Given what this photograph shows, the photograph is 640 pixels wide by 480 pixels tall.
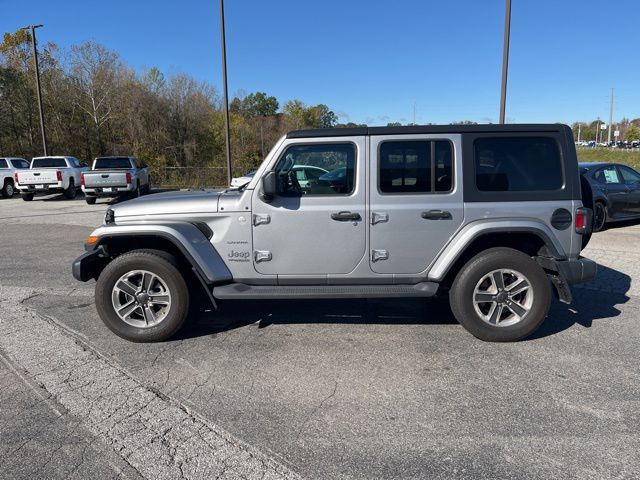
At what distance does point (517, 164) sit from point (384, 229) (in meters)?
1.39

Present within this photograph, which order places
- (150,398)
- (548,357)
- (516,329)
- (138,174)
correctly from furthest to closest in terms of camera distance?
(138,174) → (516,329) → (548,357) → (150,398)

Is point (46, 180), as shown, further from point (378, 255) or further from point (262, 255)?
point (378, 255)

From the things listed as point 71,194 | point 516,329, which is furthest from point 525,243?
point 71,194

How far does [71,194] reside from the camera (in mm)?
20906

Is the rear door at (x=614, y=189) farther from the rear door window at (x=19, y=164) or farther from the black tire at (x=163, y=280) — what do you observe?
the rear door window at (x=19, y=164)

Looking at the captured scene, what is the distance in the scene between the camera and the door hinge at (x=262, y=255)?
14.4ft

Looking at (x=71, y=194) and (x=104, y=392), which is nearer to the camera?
(x=104, y=392)

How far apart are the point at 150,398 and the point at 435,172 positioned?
3.09 meters

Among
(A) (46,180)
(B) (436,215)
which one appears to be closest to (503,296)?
(B) (436,215)

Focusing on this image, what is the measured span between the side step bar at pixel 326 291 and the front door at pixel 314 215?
0.15 metres

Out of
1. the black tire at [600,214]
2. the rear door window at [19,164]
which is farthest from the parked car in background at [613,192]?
the rear door window at [19,164]

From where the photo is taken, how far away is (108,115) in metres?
36.2

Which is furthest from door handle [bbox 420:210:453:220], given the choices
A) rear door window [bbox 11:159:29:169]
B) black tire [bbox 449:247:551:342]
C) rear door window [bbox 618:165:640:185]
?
rear door window [bbox 11:159:29:169]

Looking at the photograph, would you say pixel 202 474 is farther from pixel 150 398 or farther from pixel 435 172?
pixel 435 172
